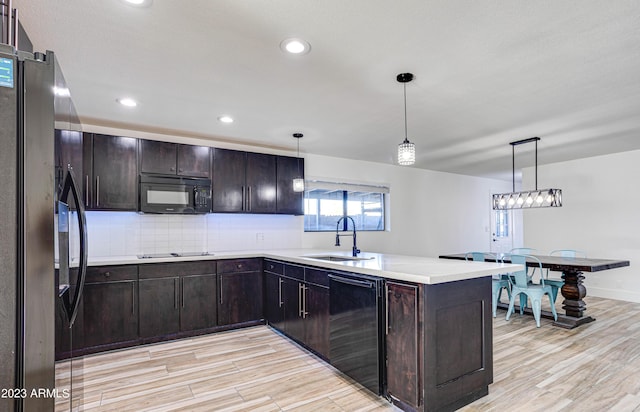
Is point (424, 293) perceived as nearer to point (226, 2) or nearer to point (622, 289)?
point (226, 2)

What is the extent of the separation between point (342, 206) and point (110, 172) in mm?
3342

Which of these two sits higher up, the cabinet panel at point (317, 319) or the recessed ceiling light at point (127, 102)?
the recessed ceiling light at point (127, 102)

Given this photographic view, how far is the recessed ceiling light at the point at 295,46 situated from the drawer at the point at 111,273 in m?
2.60

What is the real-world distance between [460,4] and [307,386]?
8.74ft

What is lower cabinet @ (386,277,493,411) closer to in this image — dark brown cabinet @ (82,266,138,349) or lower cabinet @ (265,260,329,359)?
lower cabinet @ (265,260,329,359)

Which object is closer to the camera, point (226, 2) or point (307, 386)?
point (226, 2)

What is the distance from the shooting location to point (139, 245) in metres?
4.05

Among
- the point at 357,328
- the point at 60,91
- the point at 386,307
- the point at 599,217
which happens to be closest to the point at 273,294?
the point at 357,328

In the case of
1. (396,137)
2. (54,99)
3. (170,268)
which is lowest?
(170,268)

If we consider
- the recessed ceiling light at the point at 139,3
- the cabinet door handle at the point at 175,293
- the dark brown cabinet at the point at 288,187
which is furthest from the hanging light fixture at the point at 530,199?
the recessed ceiling light at the point at 139,3

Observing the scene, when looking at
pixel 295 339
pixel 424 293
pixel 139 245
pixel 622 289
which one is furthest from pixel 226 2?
pixel 622 289

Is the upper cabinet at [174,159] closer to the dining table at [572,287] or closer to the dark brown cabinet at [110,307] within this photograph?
the dark brown cabinet at [110,307]

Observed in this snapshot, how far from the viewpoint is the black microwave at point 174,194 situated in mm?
3820

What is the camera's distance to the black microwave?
382 centimetres
